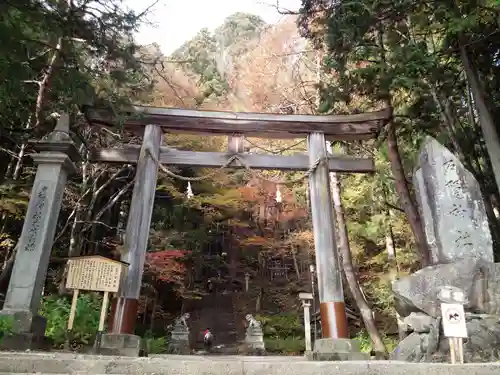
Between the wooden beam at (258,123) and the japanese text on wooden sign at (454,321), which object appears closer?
the japanese text on wooden sign at (454,321)

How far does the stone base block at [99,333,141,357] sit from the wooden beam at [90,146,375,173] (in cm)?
356

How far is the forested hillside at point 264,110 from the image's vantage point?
21.8ft

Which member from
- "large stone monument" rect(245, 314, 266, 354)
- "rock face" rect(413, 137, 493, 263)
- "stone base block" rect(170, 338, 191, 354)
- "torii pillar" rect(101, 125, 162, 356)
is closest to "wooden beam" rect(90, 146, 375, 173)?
"torii pillar" rect(101, 125, 162, 356)

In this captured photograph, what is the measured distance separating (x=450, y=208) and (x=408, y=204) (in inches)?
107

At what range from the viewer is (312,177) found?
8445mm

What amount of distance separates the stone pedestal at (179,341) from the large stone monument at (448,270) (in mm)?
9970

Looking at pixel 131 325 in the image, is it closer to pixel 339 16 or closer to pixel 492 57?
pixel 339 16

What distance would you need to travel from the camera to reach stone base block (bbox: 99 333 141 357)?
21.3 feet

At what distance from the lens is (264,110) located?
15539 millimetres

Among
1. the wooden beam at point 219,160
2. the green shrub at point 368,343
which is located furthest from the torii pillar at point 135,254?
the green shrub at point 368,343

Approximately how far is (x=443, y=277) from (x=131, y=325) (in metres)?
5.15

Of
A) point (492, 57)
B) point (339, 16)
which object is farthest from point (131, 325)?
point (492, 57)

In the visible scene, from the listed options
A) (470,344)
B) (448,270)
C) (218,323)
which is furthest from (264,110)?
(470,344)

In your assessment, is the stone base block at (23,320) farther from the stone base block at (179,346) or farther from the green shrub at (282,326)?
the green shrub at (282,326)
